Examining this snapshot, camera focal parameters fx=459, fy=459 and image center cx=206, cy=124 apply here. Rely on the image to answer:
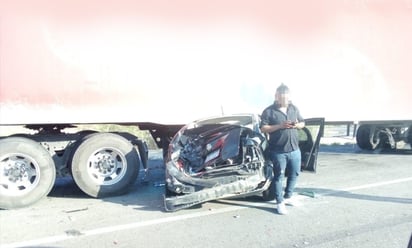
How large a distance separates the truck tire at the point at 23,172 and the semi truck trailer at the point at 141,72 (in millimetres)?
14

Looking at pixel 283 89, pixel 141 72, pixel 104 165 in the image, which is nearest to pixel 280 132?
pixel 283 89

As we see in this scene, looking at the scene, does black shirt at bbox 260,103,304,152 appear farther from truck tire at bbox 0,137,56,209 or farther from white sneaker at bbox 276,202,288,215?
truck tire at bbox 0,137,56,209

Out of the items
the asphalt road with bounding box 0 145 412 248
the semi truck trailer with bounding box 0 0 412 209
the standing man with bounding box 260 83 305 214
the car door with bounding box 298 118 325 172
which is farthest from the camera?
the car door with bounding box 298 118 325 172

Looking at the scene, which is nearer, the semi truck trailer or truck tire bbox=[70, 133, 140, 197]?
the semi truck trailer

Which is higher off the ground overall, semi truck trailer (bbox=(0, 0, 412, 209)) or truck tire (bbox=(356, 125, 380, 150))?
semi truck trailer (bbox=(0, 0, 412, 209))

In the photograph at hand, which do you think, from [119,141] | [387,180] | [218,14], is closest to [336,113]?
[387,180]

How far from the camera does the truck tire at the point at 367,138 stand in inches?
456

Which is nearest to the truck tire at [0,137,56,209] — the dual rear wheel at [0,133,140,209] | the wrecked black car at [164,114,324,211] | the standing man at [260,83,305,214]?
the dual rear wheel at [0,133,140,209]

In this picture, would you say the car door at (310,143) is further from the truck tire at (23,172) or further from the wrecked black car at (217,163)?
the truck tire at (23,172)

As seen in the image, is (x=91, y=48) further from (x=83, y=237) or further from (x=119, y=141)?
(x=83, y=237)

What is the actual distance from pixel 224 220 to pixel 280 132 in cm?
137

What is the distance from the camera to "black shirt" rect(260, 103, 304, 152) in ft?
19.8

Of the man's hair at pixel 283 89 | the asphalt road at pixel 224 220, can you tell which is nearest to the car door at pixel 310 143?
the asphalt road at pixel 224 220

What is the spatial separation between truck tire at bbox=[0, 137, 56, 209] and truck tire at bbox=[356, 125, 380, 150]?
8101 millimetres
